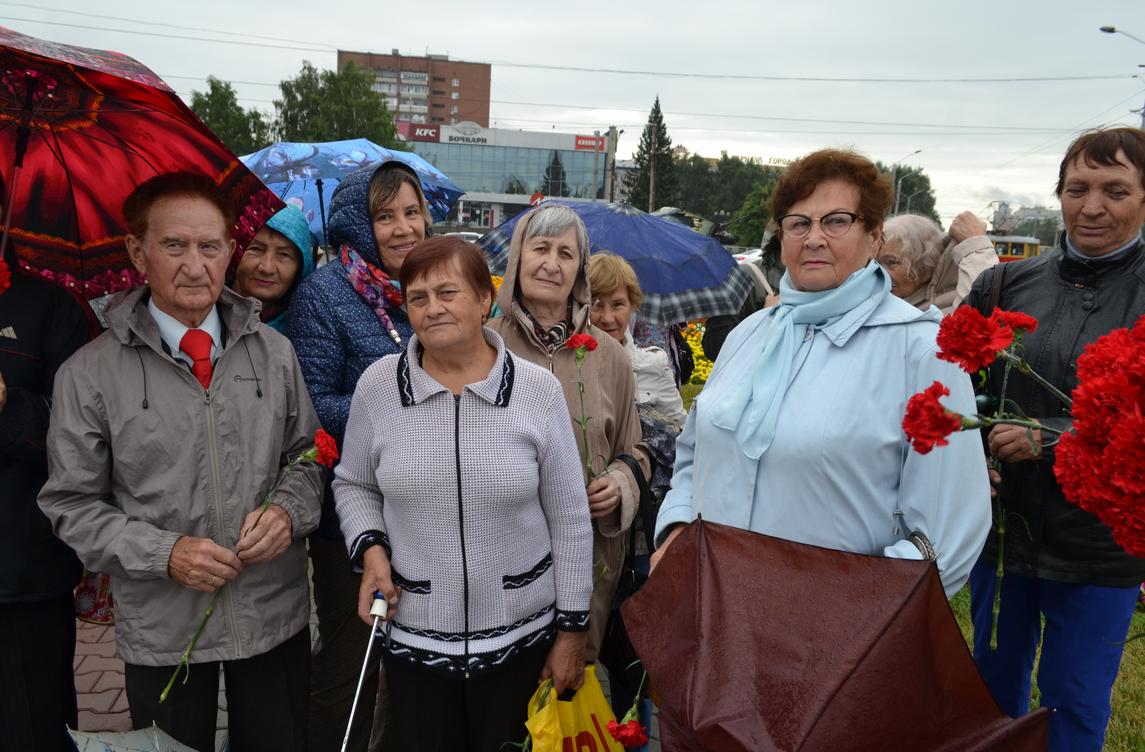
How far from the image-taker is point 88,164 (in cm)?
254

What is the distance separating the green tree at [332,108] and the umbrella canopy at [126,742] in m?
39.9

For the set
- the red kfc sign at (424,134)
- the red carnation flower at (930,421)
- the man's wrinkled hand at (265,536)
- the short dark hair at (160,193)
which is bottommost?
the man's wrinkled hand at (265,536)

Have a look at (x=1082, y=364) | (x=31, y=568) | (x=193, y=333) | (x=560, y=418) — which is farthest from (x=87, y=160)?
(x=1082, y=364)

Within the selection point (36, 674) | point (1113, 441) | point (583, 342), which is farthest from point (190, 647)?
point (1113, 441)

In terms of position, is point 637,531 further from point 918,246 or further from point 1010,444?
point 918,246

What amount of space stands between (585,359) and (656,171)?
8312cm

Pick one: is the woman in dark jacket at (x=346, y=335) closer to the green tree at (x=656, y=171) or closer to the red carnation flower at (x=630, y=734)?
the red carnation flower at (x=630, y=734)

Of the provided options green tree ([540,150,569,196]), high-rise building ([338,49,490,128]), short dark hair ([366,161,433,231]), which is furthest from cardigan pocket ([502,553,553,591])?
high-rise building ([338,49,490,128])

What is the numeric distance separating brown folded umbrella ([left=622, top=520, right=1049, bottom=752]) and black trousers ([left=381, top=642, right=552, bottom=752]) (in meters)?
0.88

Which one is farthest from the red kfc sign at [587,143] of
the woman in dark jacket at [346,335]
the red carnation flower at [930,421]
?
the red carnation flower at [930,421]

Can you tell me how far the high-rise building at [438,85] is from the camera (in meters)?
136

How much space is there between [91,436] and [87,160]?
3.17ft

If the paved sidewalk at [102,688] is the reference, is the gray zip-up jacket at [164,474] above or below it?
above

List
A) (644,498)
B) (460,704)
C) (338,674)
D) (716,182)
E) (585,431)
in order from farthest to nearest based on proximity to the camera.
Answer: (716,182), (338,674), (644,498), (585,431), (460,704)
